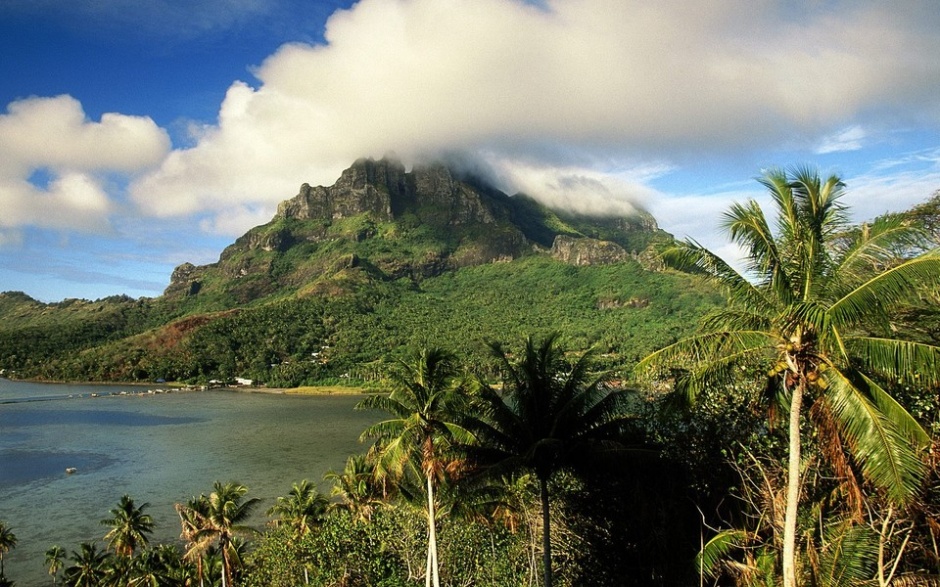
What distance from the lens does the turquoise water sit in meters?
42.9

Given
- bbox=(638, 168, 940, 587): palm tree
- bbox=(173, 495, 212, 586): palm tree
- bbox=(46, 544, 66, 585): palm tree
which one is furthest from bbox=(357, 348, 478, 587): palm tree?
bbox=(46, 544, 66, 585): palm tree

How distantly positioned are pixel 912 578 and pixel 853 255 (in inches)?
202

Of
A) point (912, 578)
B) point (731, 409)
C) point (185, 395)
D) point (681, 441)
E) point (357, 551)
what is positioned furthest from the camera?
point (185, 395)

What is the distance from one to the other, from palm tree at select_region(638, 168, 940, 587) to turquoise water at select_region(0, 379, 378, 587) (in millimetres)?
39764

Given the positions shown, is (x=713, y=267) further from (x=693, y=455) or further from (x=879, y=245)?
(x=693, y=455)

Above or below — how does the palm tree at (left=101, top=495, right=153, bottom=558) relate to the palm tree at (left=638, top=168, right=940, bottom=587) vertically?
below

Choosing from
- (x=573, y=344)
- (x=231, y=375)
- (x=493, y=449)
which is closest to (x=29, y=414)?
(x=231, y=375)

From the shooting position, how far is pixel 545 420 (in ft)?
49.0

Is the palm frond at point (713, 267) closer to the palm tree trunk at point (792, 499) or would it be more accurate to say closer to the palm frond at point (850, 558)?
the palm tree trunk at point (792, 499)

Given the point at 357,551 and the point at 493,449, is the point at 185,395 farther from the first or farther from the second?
the point at 493,449

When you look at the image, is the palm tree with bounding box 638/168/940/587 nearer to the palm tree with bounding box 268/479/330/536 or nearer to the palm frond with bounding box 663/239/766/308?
the palm frond with bounding box 663/239/766/308

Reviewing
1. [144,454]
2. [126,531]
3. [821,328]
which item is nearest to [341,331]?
[144,454]

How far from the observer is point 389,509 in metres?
25.5

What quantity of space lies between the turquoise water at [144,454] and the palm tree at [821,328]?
39.8m
